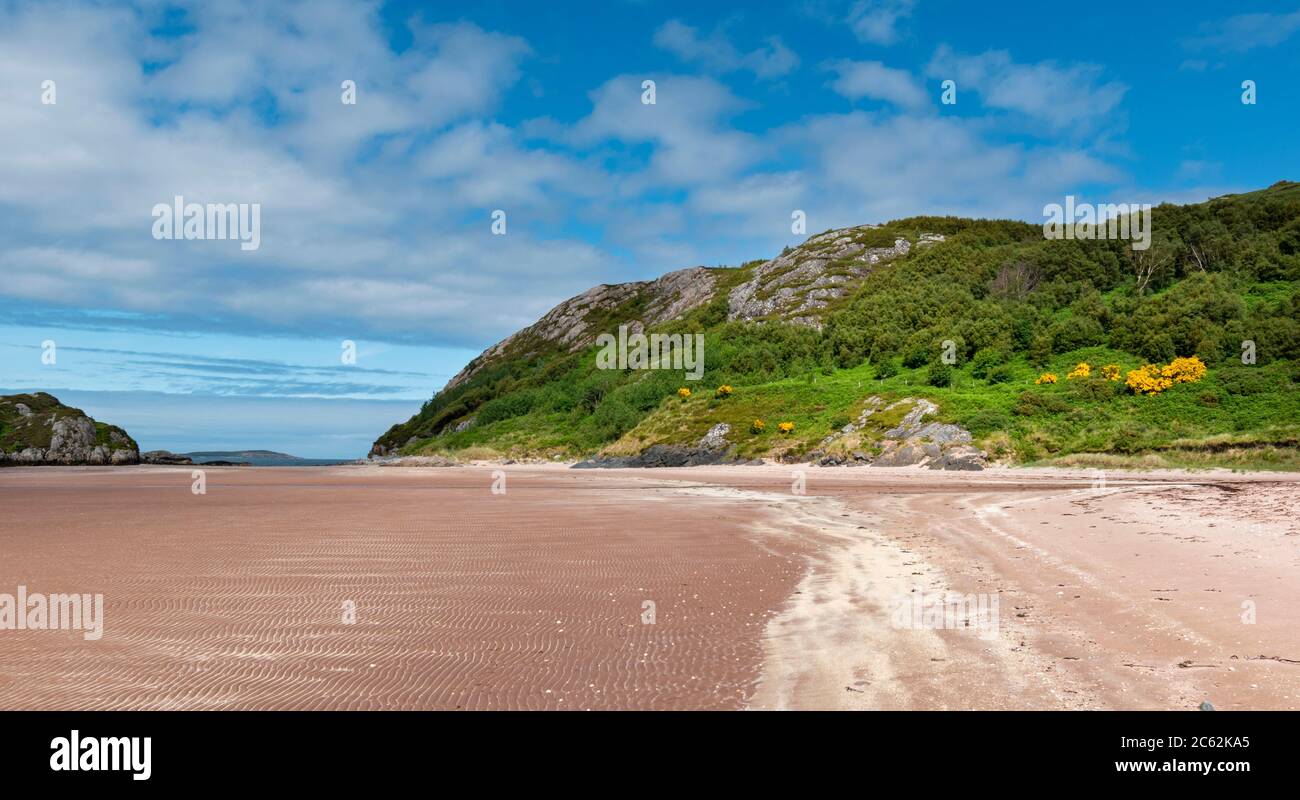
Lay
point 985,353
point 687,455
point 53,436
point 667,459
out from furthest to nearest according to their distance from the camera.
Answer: point 53,436 → point 985,353 → point 667,459 → point 687,455

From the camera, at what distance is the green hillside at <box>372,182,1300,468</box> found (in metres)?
47.1

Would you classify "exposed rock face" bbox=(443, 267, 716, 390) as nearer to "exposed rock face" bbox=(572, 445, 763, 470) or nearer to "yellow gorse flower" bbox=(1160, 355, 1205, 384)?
"exposed rock face" bbox=(572, 445, 763, 470)

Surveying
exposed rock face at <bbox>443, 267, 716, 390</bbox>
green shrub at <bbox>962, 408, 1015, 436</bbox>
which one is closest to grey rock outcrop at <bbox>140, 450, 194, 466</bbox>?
exposed rock face at <bbox>443, 267, 716, 390</bbox>

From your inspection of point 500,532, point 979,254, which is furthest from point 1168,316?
point 500,532

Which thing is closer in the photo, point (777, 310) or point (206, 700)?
point (206, 700)

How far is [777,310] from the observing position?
343 ft

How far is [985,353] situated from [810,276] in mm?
49225

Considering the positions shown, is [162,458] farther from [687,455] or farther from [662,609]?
[662,609]

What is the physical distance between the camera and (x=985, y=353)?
65938 millimetres

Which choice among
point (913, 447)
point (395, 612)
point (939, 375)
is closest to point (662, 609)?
point (395, 612)

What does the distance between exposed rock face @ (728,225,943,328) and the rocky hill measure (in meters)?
80.5
